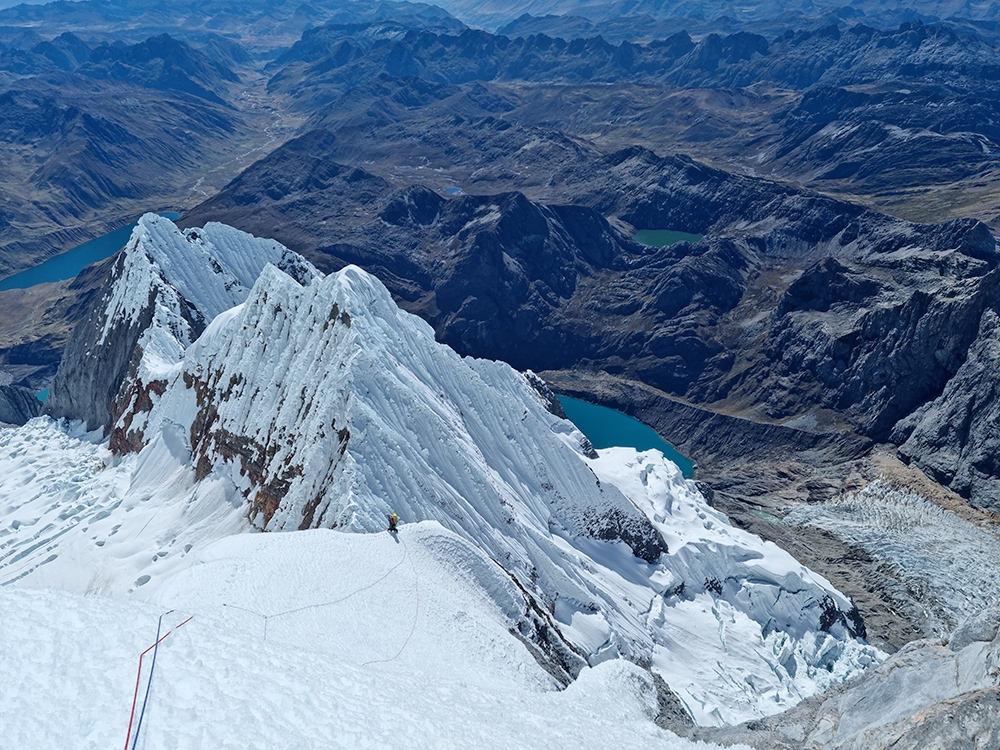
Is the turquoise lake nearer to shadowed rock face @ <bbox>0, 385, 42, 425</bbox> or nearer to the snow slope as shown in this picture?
shadowed rock face @ <bbox>0, 385, 42, 425</bbox>

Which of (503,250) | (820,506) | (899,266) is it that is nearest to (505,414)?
(820,506)

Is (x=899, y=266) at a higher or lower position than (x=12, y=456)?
higher

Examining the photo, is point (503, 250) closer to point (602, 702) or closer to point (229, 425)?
point (229, 425)

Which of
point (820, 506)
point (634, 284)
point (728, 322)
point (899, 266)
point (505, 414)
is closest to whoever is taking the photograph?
point (505, 414)

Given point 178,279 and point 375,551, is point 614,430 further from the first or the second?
point 375,551

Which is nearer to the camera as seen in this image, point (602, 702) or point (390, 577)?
point (602, 702)

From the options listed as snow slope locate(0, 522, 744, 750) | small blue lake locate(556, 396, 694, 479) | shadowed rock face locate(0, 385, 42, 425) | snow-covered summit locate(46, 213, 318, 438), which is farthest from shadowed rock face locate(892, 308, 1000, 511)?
shadowed rock face locate(0, 385, 42, 425)

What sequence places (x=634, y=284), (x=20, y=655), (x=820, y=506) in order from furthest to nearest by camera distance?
(x=634, y=284), (x=820, y=506), (x=20, y=655)

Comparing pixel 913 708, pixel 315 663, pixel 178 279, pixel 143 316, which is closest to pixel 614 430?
pixel 178 279
